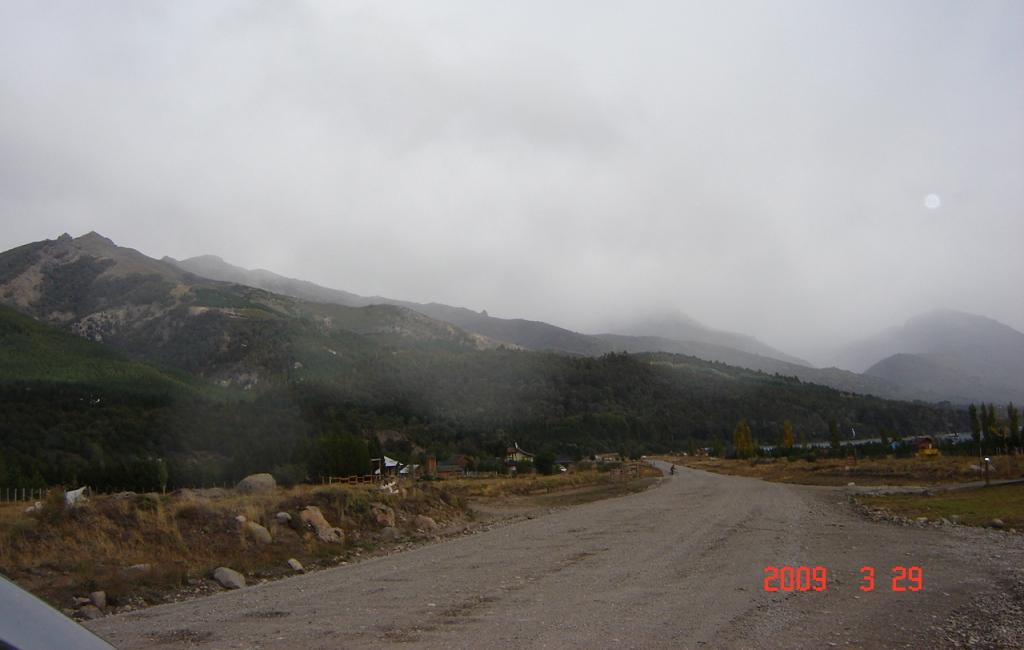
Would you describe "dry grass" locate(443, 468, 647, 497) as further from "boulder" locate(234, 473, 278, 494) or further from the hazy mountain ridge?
the hazy mountain ridge

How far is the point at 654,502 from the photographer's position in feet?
114

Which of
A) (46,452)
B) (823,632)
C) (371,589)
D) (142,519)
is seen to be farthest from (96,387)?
(823,632)

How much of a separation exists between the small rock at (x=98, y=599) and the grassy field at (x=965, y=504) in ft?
71.3

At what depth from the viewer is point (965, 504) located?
26078mm

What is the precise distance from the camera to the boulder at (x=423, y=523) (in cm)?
2248

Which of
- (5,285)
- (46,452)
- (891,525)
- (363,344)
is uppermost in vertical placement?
(5,285)

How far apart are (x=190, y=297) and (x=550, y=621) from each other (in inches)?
7724

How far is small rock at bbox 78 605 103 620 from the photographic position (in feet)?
34.6

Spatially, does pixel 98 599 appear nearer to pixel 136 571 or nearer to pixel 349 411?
pixel 136 571

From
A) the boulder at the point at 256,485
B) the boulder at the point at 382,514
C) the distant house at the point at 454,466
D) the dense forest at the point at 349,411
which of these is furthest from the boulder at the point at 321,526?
the distant house at the point at 454,466

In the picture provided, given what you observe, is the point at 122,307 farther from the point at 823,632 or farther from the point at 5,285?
the point at 823,632

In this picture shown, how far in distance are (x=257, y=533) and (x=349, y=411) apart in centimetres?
9377
